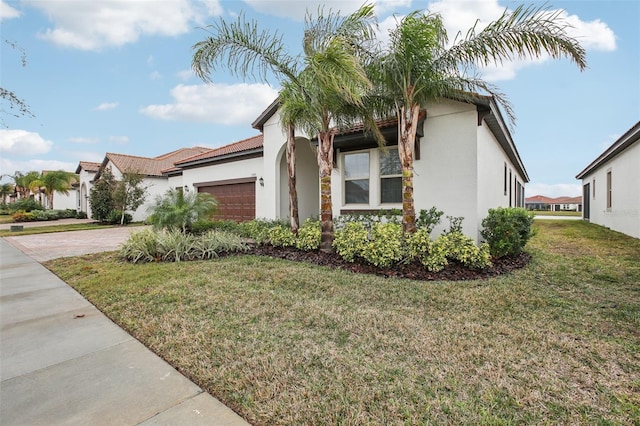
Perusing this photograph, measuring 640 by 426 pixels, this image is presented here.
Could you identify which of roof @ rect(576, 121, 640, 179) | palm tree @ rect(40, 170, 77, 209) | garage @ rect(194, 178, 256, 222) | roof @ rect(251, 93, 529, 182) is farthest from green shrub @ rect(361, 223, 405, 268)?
palm tree @ rect(40, 170, 77, 209)

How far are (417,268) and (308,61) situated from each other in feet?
17.7

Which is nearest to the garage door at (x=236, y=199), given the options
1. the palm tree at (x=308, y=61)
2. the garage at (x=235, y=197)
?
the garage at (x=235, y=197)

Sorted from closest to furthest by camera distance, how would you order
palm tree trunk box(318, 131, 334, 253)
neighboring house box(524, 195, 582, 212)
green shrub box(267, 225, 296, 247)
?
palm tree trunk box(318, 131, 334, 253)
green shrub box(267, 225, 296, 247)
neighboring house box(524, 195, 582, 212)

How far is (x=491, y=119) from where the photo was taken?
8.88 m

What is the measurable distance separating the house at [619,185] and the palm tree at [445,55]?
6847 millimetres

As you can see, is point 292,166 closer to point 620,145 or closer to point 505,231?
point 505,231

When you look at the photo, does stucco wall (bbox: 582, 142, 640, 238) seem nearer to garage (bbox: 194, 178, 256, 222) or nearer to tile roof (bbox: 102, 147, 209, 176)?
garage (bbox: 194, 178, 256, 222)

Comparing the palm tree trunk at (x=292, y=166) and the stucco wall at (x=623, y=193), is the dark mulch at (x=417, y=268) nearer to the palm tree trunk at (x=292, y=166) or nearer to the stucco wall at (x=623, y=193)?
the palm tree trunk at (x=292, y=166)

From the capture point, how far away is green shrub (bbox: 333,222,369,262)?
7.22 meters

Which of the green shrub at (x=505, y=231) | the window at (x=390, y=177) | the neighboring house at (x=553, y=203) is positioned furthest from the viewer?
the neighboring house at (x=553, y=203)

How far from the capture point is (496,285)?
5.62 metres

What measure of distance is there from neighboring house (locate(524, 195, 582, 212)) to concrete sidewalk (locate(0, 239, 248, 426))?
7116cm

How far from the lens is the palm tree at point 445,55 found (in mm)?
6082

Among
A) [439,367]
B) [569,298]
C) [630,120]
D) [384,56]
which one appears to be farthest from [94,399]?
[630,120]
